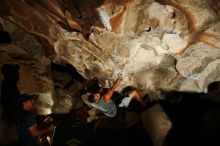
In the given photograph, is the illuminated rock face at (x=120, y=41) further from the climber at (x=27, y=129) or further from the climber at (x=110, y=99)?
the climber at (x=27, y=129)

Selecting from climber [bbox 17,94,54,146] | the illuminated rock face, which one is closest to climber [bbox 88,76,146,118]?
the illuminated rock face

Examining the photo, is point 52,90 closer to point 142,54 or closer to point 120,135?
point 120,135

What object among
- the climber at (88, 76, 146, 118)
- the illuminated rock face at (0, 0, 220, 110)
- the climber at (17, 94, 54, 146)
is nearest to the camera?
the illuminated rock face at (0, 0, 220, 110)

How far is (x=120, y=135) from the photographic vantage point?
5.68m

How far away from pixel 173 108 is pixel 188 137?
44.0 inches

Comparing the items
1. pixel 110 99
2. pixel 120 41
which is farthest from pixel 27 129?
pixel 120 41

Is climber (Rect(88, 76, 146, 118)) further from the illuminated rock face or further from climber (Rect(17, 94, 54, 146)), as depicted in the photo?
climber (Rect(17, 94, 54, 146))

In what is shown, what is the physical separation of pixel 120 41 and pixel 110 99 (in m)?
1.45

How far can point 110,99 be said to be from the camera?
18.9 feet

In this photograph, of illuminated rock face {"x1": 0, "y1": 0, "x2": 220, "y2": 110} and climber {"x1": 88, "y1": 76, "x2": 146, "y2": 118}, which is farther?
climber {"x1": 88, "y1": 76, "x2": 146, "y2": 118}

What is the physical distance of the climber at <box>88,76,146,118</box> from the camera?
217 inches

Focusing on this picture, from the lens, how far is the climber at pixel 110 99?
5.51 m

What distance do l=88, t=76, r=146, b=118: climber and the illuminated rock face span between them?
0.75 feet

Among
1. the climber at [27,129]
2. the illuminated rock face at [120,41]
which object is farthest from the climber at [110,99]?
the climber at [27,129]
